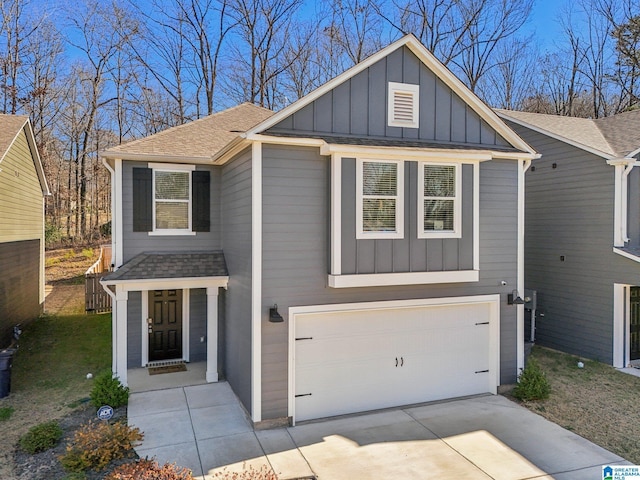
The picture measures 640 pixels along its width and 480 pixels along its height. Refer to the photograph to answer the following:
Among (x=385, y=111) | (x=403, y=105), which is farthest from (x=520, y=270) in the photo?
(x=385, y=111)

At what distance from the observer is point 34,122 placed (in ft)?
74.0

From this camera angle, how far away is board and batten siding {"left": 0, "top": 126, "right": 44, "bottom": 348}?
1141 centimetres

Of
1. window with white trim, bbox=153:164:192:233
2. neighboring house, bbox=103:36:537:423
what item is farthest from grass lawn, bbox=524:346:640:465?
window with white trim, bbox=153:164:192:233

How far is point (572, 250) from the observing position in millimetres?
11375

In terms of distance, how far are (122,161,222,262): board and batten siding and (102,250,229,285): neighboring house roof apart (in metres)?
0.15

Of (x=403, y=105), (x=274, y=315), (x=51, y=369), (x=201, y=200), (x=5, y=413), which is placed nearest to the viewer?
(x=274, y=315)

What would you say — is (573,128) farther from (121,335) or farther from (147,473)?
(147,473)

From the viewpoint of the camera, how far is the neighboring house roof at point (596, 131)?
10.8 metres

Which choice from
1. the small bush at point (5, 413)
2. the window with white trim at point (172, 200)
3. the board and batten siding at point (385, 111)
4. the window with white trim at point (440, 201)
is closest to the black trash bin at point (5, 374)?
the small bush at point (5, 413)

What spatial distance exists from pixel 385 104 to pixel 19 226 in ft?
37.1

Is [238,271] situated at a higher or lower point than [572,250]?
lower

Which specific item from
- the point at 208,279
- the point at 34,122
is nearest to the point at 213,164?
the point at 208,279

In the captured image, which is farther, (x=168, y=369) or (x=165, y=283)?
(x=168, y=369)

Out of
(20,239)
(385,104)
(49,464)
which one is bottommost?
(49,464)
